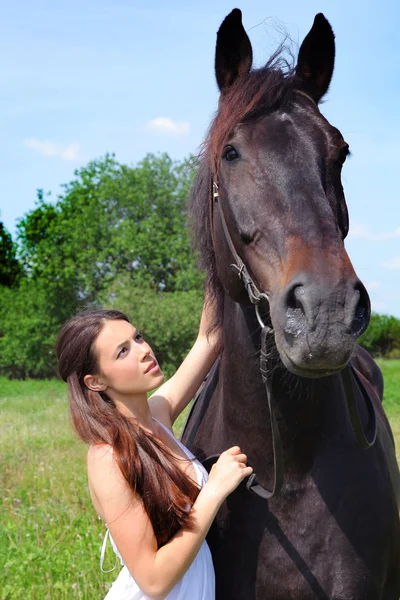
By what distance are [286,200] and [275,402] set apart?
0.76 meters

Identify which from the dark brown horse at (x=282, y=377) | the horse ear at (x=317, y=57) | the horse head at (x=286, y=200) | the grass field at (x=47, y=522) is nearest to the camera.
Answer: the horse head at (x=286, y=200)

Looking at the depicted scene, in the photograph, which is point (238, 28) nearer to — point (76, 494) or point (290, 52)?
point (290, 52)

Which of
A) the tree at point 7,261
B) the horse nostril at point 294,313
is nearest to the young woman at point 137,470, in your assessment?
the horse nostril at point 294,313

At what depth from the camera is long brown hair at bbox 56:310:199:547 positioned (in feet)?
7.86

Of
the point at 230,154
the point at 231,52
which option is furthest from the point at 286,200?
the point at 231,52

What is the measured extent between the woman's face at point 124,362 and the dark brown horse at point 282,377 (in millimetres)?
317

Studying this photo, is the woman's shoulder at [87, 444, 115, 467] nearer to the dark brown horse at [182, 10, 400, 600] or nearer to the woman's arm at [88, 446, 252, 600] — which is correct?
the woman's arm at [88, 446, 252, 600]

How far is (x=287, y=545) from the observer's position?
2422 mm

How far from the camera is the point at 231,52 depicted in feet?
8.43

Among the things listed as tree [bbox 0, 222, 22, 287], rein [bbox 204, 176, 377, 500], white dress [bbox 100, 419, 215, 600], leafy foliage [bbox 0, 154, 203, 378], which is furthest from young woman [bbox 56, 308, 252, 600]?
tree [bbox 0, 222, 22, 287]

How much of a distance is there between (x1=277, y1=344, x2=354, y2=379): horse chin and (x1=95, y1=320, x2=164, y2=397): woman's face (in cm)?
73

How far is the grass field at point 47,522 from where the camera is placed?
13.9 feet

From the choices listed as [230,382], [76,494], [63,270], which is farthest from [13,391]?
[230,382]

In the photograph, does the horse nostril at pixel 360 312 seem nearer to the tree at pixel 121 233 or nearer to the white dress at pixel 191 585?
the white dress at pixel 191 585
